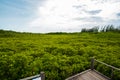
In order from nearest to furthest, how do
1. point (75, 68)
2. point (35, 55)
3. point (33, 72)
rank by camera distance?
point (33, 72) → point (75, 68) → point (35, 55)

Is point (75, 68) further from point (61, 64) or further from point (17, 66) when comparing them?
point (17, 66)

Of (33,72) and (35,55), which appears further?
(35,55)

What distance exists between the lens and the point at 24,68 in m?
9.28

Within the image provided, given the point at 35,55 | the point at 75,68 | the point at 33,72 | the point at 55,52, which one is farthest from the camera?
the point at 55,52

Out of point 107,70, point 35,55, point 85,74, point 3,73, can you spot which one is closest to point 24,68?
point 3,73

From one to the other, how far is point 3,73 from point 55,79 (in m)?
3.50

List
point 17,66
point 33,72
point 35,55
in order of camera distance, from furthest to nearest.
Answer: point 35,55 → point 17,66 → point 33,72

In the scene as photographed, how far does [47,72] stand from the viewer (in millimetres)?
8914

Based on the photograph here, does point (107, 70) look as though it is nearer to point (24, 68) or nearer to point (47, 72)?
point (47, 72)

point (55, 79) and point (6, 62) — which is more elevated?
point (6, 62)

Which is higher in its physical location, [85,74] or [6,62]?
[6,62]

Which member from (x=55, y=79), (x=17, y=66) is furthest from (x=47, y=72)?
(x=17, y=66)

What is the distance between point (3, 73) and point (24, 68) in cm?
138

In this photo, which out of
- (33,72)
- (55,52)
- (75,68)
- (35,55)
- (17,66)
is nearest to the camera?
(33,72)
